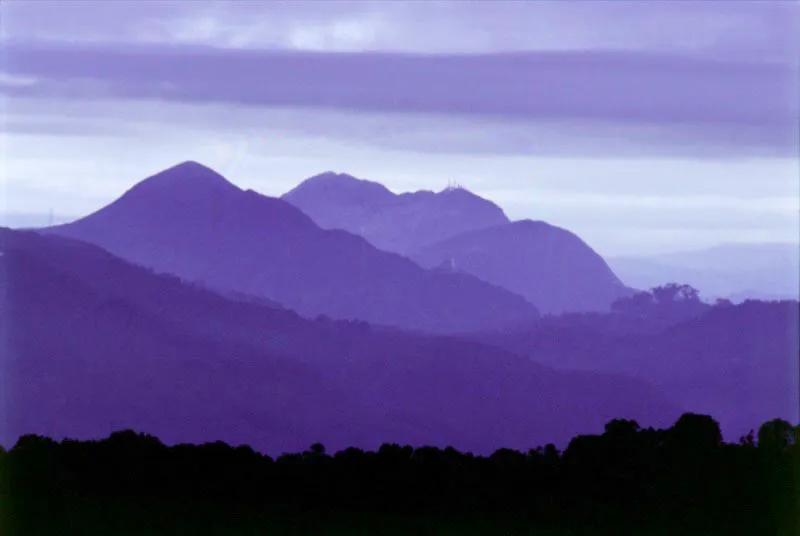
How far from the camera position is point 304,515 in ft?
179

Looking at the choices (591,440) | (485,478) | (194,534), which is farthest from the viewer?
(591,440)

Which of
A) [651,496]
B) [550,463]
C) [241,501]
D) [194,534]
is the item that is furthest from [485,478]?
[194,534]

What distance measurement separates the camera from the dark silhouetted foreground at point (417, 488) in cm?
5156

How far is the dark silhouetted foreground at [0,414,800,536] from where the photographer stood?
51.6 metres

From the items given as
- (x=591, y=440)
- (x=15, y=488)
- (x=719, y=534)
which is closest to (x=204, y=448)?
(x=15, y=488)

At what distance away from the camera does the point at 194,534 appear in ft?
155

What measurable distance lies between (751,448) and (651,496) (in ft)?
28.2

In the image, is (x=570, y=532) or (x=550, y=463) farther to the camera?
(x=550, y=463)

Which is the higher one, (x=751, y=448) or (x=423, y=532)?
(x=751, y=448)

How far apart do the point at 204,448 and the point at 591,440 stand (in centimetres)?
2044

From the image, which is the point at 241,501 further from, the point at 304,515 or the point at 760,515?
the point at 760,515

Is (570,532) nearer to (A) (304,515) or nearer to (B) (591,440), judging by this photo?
(A) (304,515)

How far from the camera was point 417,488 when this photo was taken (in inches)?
2340

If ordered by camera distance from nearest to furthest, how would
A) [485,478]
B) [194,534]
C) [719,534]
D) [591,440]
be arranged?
[194,534], [719,534], [485,478], [591,440]
